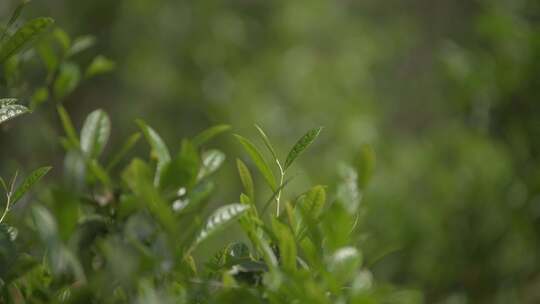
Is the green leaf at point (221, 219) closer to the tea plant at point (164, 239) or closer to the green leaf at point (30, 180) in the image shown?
the tea plant at point (164, 239)

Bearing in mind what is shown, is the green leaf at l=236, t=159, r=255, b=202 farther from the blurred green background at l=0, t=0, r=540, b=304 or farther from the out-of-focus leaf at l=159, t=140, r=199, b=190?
the blurred green background at l=0, t=0, r=540, b=304

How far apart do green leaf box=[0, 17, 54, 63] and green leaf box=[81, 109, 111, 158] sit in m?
0.07

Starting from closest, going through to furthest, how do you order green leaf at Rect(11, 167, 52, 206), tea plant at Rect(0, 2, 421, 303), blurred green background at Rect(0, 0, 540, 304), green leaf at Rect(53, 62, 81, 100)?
1. tea plant at Rect(0, 2, 421, 303)
2. green leaf at Rect(11, 167, 52, 206)
3. green leaf at Rect(53, 62, 81, 100)
4. blurred green background at Rect(0, 0, 540, 304)

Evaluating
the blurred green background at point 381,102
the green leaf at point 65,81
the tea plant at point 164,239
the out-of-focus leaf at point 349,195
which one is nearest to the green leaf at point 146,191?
the tea plant at point 164,239

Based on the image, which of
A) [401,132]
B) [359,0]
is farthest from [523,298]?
[359,0]

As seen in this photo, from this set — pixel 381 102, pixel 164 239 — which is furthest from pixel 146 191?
pixel 381 102

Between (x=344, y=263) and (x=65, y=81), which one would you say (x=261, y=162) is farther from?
(x=65, y=81)

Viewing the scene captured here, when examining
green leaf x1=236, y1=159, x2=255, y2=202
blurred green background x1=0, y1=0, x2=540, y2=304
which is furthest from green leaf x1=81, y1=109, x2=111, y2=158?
blurred green background x1=0, y1=0, x2=540, y2=304

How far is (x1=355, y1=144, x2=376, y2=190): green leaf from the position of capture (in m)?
0.43

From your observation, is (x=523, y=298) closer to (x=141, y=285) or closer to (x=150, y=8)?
(x=141, y=285)

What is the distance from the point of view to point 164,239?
0.38 meters

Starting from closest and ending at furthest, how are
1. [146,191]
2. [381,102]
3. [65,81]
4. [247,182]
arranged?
[146,191] < [247,182] < [65,81] < [381,102]

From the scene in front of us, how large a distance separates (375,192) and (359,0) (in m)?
1.63

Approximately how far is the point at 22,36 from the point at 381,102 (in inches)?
79.5
